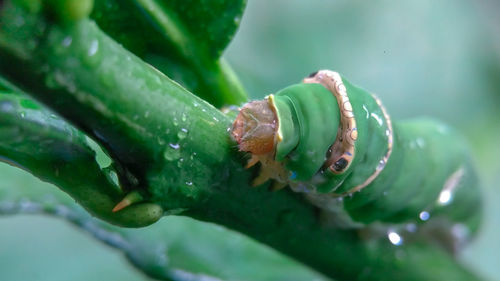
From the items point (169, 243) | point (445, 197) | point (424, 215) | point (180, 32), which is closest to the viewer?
point (180, 32)

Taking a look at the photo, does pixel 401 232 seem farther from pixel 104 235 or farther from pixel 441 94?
pixel 441 94

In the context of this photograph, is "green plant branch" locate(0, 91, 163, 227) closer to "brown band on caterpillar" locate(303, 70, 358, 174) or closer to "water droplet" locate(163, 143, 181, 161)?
→ "water droplet" locate(163, 143, 181, 161)

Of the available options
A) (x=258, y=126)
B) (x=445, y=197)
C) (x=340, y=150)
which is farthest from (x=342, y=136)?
(x=445, y=197)

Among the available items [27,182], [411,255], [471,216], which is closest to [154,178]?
[27,182]

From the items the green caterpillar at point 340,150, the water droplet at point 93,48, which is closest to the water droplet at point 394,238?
the green caterpillar at point 340,150

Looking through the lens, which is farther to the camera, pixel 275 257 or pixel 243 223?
pixel 275 257

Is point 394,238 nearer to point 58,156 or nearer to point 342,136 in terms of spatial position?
point 342,136

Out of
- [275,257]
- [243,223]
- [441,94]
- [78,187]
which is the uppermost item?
[441,94]
